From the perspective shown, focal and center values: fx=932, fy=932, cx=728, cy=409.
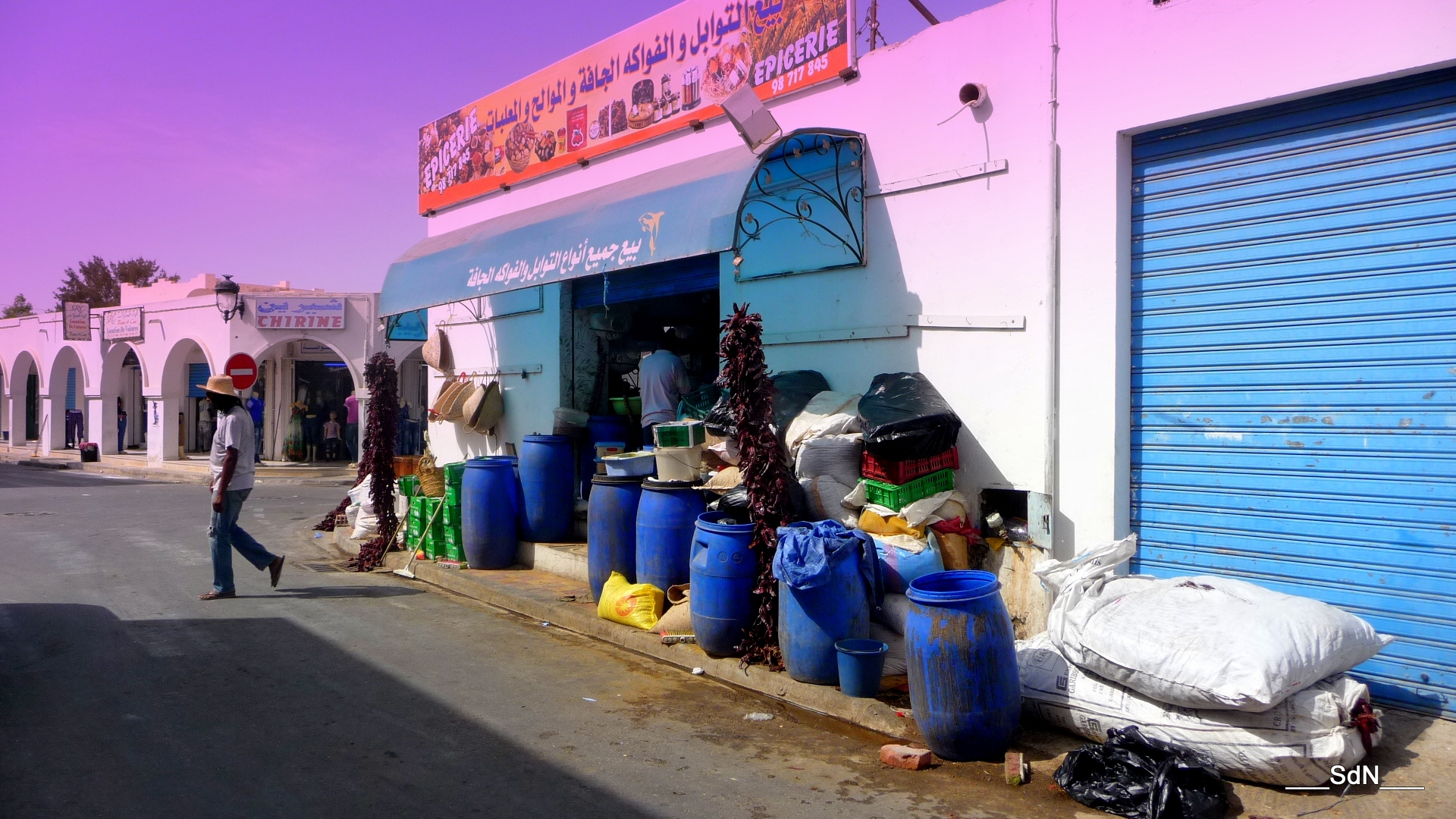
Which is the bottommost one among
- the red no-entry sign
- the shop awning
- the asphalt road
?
the asphalt road

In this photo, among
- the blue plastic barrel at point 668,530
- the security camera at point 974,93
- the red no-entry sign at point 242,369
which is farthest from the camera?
the red no-entry sign at point 242,369

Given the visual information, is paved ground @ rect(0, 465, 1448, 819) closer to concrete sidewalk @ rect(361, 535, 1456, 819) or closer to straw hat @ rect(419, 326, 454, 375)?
concrete sidewalk @ rect(361, 535, 1456, 819)

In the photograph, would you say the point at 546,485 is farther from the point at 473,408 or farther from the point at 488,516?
the point at 473,408

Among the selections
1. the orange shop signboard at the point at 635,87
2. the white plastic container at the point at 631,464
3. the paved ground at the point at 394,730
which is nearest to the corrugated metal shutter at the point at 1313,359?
the paved ground at the point at 394,730

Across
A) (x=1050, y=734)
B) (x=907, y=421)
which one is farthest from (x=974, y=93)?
(x=1050, y=734)

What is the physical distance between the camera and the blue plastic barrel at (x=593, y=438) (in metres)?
10.2

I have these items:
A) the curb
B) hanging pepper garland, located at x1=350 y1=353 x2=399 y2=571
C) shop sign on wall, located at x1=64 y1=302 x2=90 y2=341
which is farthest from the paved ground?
shop sign on wall, located at x1=64 y1=302 x2=90 y2=341

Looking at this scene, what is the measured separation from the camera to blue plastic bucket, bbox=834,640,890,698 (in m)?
5.15

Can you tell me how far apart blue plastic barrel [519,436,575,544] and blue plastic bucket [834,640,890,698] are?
4623 millimetres

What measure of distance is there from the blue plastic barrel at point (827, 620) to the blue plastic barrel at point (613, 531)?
224 centimetres

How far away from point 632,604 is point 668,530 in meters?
0.61

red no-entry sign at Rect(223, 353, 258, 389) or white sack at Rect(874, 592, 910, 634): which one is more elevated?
red no-entry sign at Rect(223, 353, 258, 389)

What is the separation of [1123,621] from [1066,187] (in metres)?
2.93

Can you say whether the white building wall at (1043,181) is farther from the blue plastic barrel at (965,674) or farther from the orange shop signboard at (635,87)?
the blue plastic barrel at (965,674)
